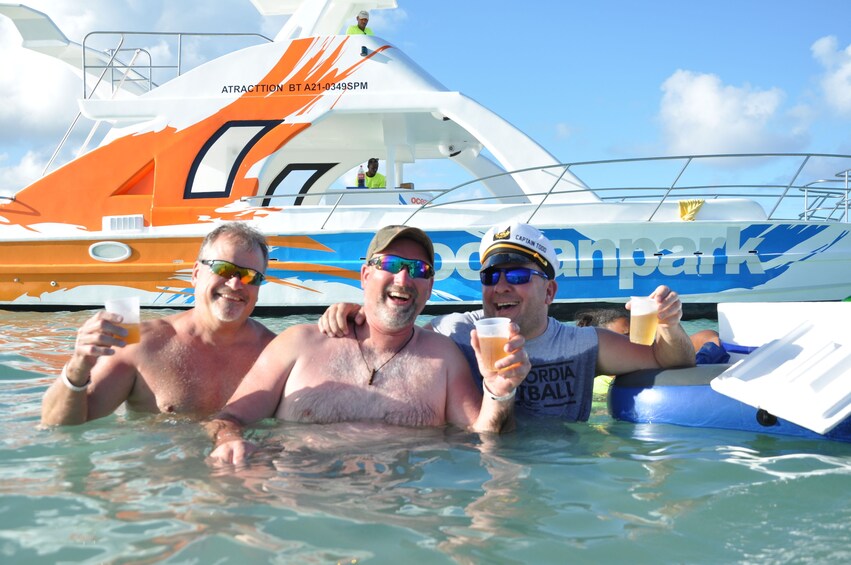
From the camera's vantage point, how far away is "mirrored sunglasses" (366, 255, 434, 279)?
10.5ft

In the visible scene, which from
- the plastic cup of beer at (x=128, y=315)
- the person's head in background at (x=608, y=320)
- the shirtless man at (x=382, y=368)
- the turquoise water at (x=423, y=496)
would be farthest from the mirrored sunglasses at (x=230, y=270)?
the person's head in background at (x=608, y=320)

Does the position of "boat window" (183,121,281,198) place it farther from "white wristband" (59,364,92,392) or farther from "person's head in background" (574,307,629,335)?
"white wristband" (59,364,92,392)

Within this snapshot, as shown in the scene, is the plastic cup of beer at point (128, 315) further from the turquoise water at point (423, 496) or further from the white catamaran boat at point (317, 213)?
the white catamaran boat at point (317, 213)

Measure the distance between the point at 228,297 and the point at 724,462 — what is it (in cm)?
213

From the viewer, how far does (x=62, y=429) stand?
3.28 metres

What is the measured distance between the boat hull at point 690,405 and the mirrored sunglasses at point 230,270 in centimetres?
182

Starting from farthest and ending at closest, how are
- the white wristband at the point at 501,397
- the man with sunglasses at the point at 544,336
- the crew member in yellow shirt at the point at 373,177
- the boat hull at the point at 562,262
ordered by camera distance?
the crew member in yellow shirt at the point at 373,177, the boat hull at the point at 562,262, the man with sunglasses at the point at 544,336, the white wristband at the point at 501,397

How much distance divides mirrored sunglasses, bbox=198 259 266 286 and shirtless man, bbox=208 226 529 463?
298 millimetres

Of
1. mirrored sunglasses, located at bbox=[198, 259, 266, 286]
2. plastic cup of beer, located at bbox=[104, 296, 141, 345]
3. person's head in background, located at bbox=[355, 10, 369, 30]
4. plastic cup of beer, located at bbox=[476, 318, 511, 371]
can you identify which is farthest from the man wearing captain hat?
plastic cup of beer, located at bbox=[476, 318, 511, 371]

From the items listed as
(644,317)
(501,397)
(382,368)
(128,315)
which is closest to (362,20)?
(382,368)

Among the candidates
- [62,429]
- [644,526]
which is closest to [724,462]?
[644,526]

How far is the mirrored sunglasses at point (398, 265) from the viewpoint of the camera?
10.5 feet

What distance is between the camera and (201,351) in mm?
3490

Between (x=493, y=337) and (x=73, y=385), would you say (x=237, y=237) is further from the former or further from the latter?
(x=493, y=337)
